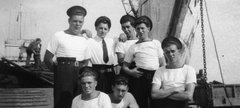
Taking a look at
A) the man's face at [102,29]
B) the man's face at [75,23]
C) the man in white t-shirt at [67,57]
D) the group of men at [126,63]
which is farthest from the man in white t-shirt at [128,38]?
the man's face at [75,23]

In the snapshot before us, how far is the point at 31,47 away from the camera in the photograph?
562 inches

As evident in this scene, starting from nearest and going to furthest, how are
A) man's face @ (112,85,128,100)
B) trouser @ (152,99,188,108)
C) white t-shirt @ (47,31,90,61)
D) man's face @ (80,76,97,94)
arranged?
man's face @ (80,76,97,94) < trouser @ (152,99,188,108) < man's face @ (112,85,128,100) < white t-shirt @ (47,31,90,61)

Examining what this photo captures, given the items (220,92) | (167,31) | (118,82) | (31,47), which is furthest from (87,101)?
(31,47)

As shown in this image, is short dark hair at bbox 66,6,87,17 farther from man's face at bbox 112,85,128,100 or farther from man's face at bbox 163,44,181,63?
man's face at bbox 163,44,181,63

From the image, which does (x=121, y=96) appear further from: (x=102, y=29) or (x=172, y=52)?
(x=102, y=29)

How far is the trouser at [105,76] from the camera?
388cm

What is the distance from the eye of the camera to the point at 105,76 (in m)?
3.92

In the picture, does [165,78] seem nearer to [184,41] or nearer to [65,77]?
[65,77]

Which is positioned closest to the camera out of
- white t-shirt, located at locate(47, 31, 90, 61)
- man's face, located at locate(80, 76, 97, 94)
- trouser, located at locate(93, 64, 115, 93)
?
man's face, located at locate(80, 76, 97, 94)

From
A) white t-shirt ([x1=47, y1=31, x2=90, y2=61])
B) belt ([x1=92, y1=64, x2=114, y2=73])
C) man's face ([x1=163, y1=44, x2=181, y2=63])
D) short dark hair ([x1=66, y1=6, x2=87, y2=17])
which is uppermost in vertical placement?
short dark hair ([x1=66, y1=6, x2=87, y2=17])

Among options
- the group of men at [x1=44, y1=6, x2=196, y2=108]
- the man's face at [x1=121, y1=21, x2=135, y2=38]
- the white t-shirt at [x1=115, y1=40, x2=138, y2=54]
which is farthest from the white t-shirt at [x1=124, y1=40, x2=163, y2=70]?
the man's face at [x1=121, y1=21, x2=135, y2=38]

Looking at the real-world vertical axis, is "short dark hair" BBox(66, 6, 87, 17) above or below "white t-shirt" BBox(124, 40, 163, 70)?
above

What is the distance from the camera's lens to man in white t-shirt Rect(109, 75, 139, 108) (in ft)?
11.5

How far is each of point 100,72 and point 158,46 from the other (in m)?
0.84
